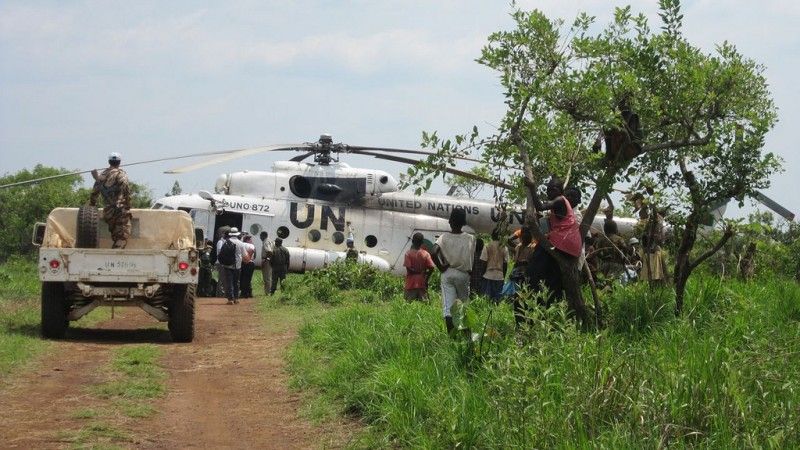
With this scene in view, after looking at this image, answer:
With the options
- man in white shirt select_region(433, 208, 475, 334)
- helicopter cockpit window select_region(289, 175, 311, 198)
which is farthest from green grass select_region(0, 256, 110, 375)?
helicopter cockpit window select_region(289, 175, 311, 198)

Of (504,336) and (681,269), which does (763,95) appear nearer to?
(681,269)

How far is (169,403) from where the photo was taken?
9.60 metres

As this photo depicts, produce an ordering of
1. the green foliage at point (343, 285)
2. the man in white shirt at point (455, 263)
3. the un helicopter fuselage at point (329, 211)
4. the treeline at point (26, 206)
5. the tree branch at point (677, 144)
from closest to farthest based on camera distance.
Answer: the tree branch at point (677, 144), the man in white shirt at point (455, 263), the green foliage at point (343, 285), the un helicopter fuselage at point (329, 211), the treeline at point (26, 206)

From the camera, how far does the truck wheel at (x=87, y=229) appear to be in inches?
557

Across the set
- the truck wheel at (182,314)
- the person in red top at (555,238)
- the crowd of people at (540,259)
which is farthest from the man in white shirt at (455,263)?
the truck wheel at (182,314)

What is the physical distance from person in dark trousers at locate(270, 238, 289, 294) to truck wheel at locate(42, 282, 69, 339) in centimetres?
943

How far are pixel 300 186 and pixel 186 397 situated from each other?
1560cm

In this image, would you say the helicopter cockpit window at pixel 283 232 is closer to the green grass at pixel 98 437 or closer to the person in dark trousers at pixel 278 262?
the person in dark trousers at pixel 278 262

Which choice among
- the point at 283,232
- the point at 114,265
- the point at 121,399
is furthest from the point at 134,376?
the point at 283,232

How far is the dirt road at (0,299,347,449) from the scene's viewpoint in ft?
26.7

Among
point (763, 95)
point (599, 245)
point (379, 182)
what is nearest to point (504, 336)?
point (763, 95)

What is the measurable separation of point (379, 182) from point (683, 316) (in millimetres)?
15747

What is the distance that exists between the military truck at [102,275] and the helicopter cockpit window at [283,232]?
1004 cm

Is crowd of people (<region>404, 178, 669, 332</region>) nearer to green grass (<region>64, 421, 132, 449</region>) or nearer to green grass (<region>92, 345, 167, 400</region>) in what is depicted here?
green grass (<region>92, 345, 167, 400</region>)
